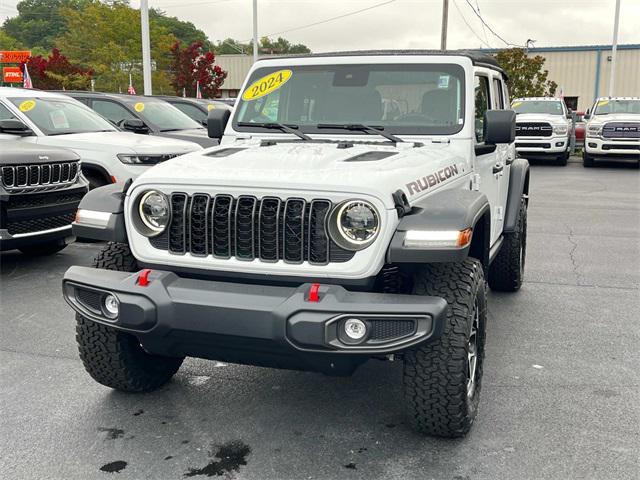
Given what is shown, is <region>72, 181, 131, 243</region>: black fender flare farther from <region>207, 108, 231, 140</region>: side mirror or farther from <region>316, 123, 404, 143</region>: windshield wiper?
<region>316, 123, 404, 143</region>: windshield wiper

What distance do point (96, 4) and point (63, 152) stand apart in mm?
34842

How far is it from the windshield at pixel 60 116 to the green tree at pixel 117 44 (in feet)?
90.7

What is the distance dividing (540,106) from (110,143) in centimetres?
1539

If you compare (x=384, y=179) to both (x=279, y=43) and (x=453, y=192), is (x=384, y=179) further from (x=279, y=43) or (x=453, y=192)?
(x=279, y=43)

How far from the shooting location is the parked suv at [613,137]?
1817cm

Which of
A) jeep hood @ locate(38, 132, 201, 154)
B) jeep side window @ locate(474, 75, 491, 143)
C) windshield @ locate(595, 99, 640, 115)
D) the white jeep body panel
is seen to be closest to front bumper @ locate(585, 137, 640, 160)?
windshield @ locate(595, 99, 640, 115)

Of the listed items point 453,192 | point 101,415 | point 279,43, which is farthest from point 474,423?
point 279,43

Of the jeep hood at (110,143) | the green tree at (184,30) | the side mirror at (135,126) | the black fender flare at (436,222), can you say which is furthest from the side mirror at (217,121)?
the green tree at (184,30)

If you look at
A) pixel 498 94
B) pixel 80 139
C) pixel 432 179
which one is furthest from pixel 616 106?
pixel 432 179

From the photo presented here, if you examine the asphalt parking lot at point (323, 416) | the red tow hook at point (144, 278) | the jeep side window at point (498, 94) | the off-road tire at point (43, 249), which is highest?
the jeep side window at point (498, 94)

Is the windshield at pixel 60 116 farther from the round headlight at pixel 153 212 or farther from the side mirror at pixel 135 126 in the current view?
the round headlight at pixel 153 212

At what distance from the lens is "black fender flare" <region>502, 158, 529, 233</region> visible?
539 centimetres

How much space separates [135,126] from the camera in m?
10.2

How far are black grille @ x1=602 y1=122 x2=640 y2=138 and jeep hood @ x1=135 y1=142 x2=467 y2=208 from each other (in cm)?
1598
